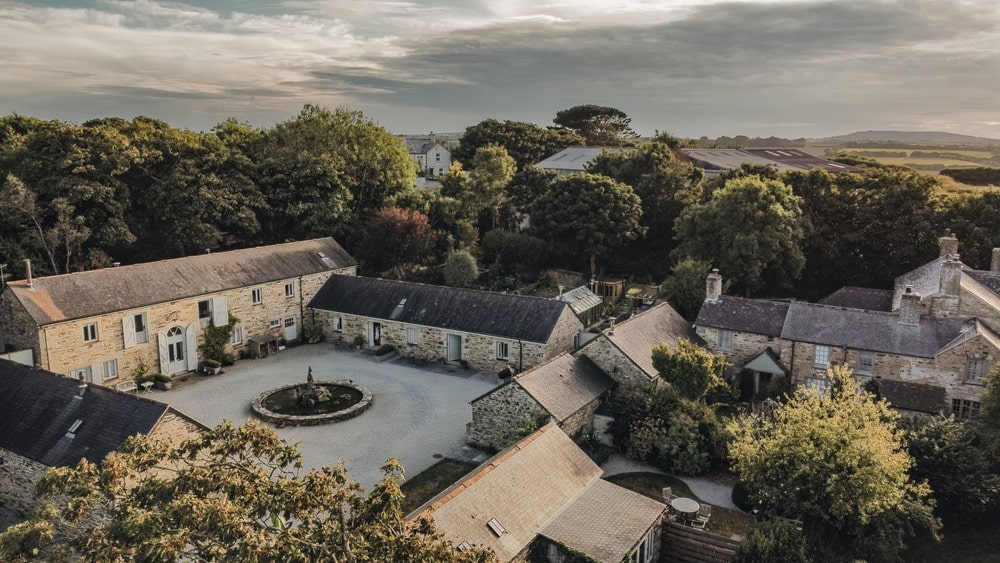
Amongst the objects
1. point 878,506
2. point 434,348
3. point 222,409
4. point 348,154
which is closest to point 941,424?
point 878,506

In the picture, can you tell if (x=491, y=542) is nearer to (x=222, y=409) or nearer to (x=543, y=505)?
(x=543, y=505)

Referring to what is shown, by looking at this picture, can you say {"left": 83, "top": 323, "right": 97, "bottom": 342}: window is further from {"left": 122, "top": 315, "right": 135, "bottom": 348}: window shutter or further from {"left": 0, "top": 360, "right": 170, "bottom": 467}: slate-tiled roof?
{"left": 0, "top": 360, "right": 170, "bottom": 467}: slate-tiled roof

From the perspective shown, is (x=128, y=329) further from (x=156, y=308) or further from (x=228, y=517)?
(x=228, y=517)

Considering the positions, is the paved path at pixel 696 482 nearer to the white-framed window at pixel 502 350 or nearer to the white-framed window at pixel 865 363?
the white-framed window at pixel 502 350

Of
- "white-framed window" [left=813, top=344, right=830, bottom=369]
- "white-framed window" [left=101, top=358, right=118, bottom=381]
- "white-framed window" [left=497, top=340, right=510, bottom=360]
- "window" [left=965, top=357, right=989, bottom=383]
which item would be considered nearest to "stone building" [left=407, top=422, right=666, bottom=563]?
"white-framed window" [left=497, top=340, right=510, bottom=360]

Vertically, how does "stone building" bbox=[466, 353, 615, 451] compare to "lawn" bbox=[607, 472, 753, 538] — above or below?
above

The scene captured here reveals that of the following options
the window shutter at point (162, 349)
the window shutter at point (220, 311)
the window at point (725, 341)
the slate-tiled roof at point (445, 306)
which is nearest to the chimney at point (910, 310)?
the window at point (725, 341)

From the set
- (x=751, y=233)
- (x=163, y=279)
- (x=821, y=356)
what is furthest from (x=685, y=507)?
(x=163, y=279)
